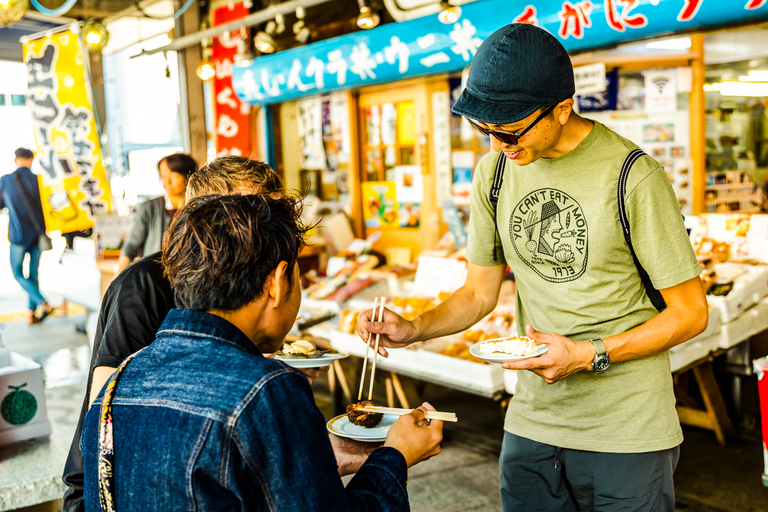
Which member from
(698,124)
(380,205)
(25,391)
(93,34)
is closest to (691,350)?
(698,124)

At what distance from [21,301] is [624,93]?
1012 cm

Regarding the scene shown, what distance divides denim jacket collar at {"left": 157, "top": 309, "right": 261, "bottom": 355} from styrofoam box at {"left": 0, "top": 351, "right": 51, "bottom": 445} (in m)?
2.51

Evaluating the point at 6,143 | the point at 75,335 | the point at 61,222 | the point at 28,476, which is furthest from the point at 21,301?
the point at 28,476

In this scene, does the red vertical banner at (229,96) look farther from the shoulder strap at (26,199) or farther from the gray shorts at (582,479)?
the gray shorts at (582,479)

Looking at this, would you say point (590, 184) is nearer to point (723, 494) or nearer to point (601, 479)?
point (601, 479)

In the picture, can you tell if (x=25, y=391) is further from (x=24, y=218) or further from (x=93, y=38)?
(x=24, y=218)

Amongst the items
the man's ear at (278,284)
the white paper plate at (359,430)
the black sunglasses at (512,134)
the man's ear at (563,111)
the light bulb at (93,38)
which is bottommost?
the white paper plate at (359,430)

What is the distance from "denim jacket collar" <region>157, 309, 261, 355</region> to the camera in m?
1.25

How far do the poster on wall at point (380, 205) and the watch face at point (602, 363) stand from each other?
21.6 feet

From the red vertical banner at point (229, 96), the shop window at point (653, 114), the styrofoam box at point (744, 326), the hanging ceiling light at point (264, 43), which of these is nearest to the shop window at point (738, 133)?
the shop window at point (653, 114)

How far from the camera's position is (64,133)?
25.6 feet

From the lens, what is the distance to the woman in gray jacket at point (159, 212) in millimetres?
4453

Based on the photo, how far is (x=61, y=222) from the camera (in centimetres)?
781

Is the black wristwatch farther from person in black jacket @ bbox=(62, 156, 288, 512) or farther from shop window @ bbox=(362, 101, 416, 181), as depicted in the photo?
shop window @ bbox=(362, 101, 416, 181)
